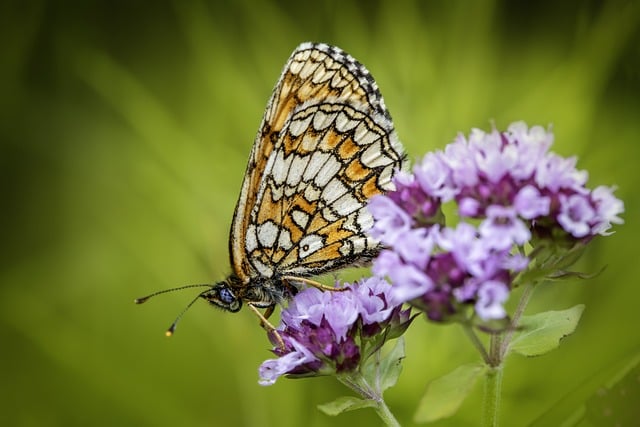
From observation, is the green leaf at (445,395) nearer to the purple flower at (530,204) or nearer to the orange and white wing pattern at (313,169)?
the purple flower at (530,204)

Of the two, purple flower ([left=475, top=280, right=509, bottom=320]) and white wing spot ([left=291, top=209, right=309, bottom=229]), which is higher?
white wing spot ([left=291, top=209, right=309, bottom=229])

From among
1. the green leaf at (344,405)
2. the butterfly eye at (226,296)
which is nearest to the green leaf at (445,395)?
the green leaf at (344,405)

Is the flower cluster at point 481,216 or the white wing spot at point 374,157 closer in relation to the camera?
the flower cluster at point 481,216

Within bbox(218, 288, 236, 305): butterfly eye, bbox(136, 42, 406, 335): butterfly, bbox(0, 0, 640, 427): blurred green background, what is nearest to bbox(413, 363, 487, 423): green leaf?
bbox(136, 42, 406, 335): butterfly

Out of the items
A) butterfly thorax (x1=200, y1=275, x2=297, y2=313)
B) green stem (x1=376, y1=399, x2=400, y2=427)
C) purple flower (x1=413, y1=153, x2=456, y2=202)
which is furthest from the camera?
butterfly thorax (x1=200, y1=275, x2=297, y2=313)

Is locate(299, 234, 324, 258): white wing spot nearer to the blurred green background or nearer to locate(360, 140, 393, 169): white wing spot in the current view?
locate(360, 140, 393, 169): white wing spot
